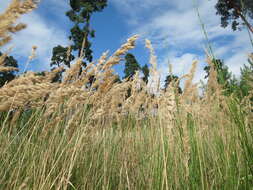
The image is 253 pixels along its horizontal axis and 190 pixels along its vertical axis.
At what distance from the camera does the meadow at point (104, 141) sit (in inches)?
45.4

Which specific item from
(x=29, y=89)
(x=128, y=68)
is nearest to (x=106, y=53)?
(x=29, y=89)

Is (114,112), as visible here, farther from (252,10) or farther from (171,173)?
(252,10)

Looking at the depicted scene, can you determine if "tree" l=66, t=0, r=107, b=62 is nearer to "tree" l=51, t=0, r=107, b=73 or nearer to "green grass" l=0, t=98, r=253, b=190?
"tree" l=51, t=0, r=107, b=73

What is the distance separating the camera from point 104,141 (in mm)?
1717

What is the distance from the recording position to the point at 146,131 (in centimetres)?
300

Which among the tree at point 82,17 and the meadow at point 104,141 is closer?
the meadow at point 104,141

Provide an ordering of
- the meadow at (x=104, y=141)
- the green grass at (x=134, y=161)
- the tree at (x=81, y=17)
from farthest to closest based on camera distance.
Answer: the tree at (x=81, y=17) < the green grass at (x=134, y=161) < the meadow at (x=104, y=141)

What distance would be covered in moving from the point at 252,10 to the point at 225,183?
21.1 m

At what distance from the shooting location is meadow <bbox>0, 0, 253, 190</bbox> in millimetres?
1153

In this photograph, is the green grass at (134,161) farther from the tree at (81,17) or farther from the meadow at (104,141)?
the tree at (81,17)

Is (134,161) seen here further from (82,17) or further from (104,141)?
(82,17)

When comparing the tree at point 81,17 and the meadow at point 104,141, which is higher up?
the tree at point 81,17

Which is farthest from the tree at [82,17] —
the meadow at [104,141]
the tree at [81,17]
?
the meadow at [104,141]

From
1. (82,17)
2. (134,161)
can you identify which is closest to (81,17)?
(82,17)
